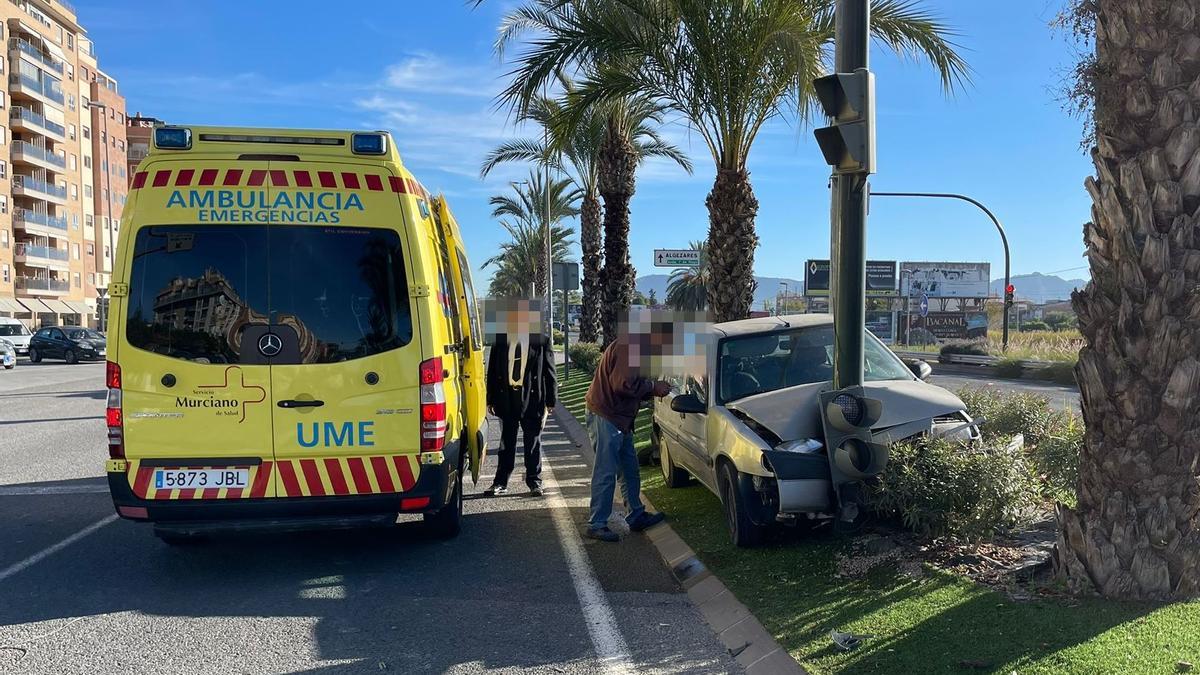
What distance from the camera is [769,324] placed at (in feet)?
23.7

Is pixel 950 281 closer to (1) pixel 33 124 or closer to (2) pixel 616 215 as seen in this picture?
(2) pixel 616 215

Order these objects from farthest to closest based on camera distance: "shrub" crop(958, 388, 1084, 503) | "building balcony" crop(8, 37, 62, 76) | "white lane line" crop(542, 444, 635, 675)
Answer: "building balcony" crop(8, 37, 62, 76), "shrub" crop(958, 388, 1084, 503), "white lane line" crop(542, 444, 635, 675)

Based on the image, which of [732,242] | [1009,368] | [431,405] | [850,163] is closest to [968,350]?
[1009,368]

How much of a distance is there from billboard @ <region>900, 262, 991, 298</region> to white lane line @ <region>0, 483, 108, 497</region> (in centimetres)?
6760

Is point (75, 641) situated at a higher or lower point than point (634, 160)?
lower

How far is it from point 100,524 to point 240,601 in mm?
2722

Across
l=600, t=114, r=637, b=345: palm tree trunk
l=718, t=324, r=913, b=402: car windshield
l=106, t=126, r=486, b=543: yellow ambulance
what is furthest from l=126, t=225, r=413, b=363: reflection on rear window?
l=600, t=114, r=637, b=345: palm tree trunk

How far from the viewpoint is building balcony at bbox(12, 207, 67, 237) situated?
61.6 meters

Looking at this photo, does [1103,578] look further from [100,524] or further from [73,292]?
[73,292]

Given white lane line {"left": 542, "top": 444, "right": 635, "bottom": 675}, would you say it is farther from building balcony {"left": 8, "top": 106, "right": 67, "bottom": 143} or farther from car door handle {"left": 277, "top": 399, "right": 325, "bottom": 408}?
building balcony {"left": 8, "top": 106, "right": 67, "bottom": 143}

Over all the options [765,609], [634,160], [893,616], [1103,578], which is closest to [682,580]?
[765,609]

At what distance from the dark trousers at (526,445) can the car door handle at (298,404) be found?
3.05 m

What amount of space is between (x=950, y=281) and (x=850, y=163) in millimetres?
69383

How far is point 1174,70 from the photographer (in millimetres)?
4012
